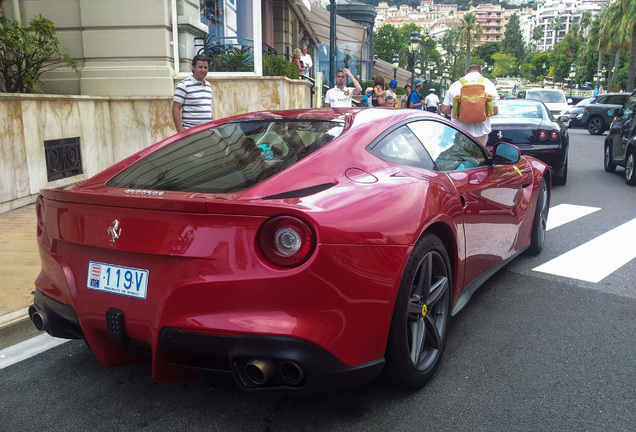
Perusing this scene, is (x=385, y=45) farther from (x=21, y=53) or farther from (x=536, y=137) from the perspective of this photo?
(x=21, y=53)

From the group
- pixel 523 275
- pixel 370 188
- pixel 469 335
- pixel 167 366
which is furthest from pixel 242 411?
pixel 523 275

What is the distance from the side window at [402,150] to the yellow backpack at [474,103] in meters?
4.60

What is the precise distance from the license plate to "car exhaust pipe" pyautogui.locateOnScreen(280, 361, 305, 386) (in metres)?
0.64

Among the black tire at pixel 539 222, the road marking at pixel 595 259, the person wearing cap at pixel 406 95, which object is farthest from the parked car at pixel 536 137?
the person wearing cap at pixel 406 95

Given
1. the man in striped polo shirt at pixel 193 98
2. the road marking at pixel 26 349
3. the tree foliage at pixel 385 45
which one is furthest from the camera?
the tree foliage at pixel 385 45

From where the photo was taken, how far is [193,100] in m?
6.94

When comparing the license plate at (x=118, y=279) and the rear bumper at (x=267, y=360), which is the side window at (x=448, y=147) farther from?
the license plate at (x=118, y=279)

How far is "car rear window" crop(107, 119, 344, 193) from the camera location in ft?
9.07

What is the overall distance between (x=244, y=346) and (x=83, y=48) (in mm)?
9375

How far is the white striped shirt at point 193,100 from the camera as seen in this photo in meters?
6.91

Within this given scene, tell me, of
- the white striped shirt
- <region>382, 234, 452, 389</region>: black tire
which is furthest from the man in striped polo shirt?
<region>382, 234, 452, 389</region>: black tire

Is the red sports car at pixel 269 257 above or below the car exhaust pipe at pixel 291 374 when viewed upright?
above

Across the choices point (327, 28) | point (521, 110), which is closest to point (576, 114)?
point (327, 28)

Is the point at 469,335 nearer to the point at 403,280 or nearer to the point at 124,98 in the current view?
the point at 403,280
